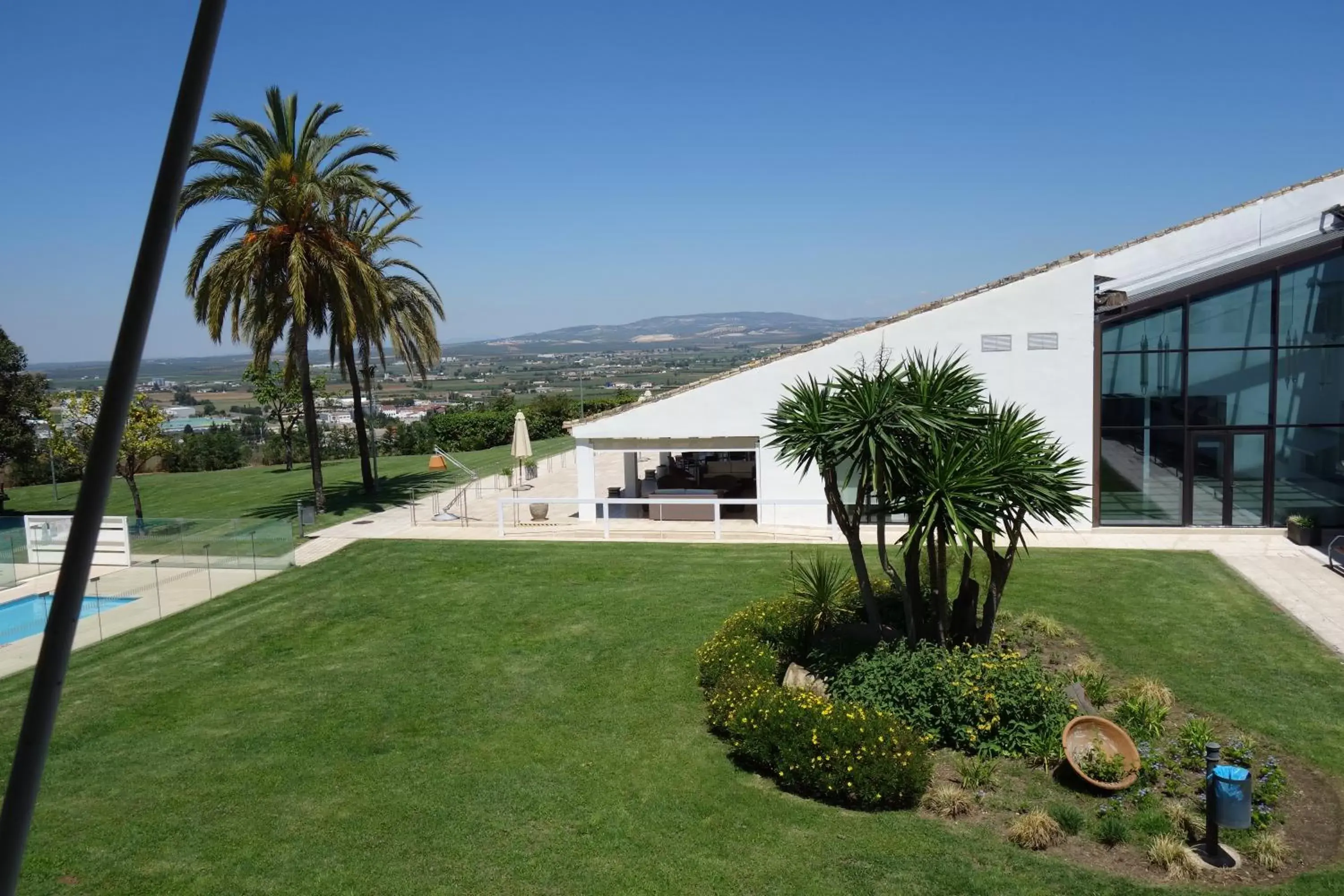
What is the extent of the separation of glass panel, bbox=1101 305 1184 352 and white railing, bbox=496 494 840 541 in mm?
6810

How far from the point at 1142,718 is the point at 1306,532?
1121cm

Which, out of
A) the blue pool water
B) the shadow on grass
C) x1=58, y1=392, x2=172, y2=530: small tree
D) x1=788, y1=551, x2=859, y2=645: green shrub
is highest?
x1=58, y1=392, x2=172, y2=530: small tree

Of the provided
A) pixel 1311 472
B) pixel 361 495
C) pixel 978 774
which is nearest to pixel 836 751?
pixel 978 774

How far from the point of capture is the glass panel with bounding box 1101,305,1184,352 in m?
19.8

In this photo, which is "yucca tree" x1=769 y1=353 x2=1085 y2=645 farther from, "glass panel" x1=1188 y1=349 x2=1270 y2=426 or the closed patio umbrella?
the closed patio umbrella

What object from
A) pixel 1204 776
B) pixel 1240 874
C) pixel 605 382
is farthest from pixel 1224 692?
pixel 605 382

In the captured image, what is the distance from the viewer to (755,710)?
974 centimetres

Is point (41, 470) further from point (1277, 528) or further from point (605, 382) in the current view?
point (605, 382)

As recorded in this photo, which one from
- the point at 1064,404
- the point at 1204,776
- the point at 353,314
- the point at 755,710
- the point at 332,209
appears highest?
the point at 332,209

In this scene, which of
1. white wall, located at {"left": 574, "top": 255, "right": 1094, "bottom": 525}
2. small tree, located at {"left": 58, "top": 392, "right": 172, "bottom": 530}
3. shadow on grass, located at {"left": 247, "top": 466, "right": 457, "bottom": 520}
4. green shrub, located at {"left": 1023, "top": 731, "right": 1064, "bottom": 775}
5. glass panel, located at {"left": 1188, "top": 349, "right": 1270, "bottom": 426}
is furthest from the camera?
shadow on grass, located at {"left": 247, "top": 466, "right": 457, "bottom": 520}

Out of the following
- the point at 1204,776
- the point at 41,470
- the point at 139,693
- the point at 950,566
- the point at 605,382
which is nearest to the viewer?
the point at 1204,776

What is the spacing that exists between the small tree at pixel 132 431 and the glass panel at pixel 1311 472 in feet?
83.2

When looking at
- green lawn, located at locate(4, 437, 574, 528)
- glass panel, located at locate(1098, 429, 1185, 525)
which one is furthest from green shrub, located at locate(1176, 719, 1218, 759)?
green lawn, located at locate(4, 437, 574, 528)

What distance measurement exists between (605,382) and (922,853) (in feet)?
312
